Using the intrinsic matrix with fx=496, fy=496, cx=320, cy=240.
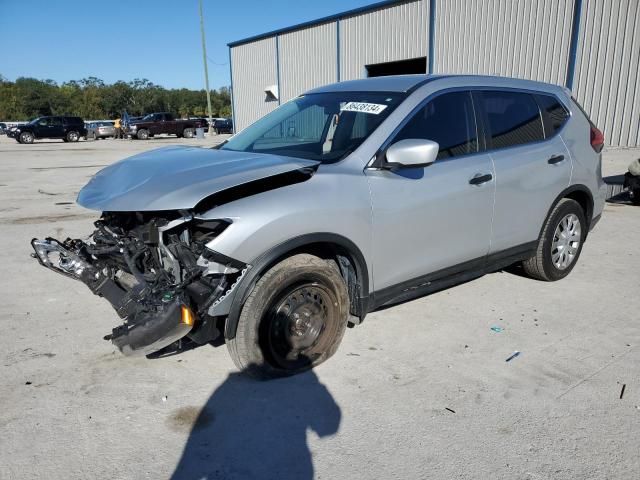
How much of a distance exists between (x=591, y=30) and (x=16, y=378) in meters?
16.4

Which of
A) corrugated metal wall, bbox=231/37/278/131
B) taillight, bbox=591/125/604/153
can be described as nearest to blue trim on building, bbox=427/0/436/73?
corrugated metal wall, bbox=231/37/278/131

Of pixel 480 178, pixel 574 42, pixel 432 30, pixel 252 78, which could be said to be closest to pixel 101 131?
pixel 252 78

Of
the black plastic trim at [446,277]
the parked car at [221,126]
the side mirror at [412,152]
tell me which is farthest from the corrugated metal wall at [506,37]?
the parked car at [221,126]

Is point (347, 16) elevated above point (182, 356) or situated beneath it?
elevated above

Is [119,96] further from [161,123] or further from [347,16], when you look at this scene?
[347,16]

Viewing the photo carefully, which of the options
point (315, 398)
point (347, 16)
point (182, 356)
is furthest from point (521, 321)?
point (347, 16)

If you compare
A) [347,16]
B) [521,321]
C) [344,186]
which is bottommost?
[521,321]

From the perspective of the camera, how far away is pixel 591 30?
14391 millimetres

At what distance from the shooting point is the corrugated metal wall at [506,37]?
1509 centimetres

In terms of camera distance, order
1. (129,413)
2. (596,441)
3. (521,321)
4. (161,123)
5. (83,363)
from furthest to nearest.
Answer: (161,123) < (521,321) < (83,363) < (129,413) < (596,441)

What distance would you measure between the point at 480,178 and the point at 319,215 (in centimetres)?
152

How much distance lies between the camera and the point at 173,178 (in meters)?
2.95

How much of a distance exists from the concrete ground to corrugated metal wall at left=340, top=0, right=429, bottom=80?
54.3 ft

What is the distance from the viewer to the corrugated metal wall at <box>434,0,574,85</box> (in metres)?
15.1
